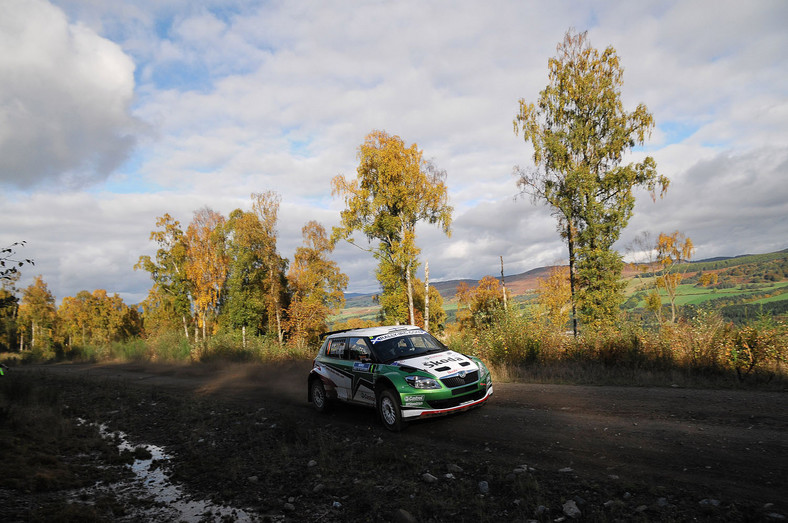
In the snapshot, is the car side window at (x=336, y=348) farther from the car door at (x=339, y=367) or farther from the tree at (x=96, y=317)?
the tree at (x=96, y=317)

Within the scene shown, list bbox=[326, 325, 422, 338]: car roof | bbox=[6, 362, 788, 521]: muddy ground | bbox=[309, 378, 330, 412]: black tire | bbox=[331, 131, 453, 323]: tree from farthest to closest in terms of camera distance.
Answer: bbox=[331, 131, 453, 323]: tree < bbox=[309, 378, 330, 412]: black tire < bbox=[326, 325, 422, 338]: car roof < bbox=[6, 362, 788, 521]: muddy ground

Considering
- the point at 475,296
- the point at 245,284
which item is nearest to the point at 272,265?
the point at 245,284

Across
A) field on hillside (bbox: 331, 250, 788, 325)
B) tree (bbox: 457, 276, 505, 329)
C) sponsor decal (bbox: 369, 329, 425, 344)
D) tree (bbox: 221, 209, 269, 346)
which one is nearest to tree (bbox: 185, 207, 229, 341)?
tree (bbox: 221, 209, 269, 346)

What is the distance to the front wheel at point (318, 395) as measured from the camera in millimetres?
9977

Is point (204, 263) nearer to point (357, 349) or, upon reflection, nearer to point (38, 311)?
point (357, 349)

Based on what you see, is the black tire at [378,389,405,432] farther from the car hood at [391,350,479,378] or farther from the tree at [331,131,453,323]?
the tree at [331,131,453,323]

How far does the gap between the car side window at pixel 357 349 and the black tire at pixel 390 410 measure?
107cm

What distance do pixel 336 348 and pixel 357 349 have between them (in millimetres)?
1010

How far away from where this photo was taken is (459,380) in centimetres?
782

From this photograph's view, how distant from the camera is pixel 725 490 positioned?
4277mm

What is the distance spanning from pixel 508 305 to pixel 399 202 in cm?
1465

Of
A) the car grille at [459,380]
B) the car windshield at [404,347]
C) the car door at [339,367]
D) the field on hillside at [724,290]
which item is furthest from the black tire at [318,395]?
the field on hillside at [724,290]

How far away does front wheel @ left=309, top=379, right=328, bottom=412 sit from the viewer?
9977 mm

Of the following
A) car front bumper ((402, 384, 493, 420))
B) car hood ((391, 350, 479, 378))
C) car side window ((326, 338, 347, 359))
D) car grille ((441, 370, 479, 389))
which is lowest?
car front bumper ((402, 384, 493, 420))
